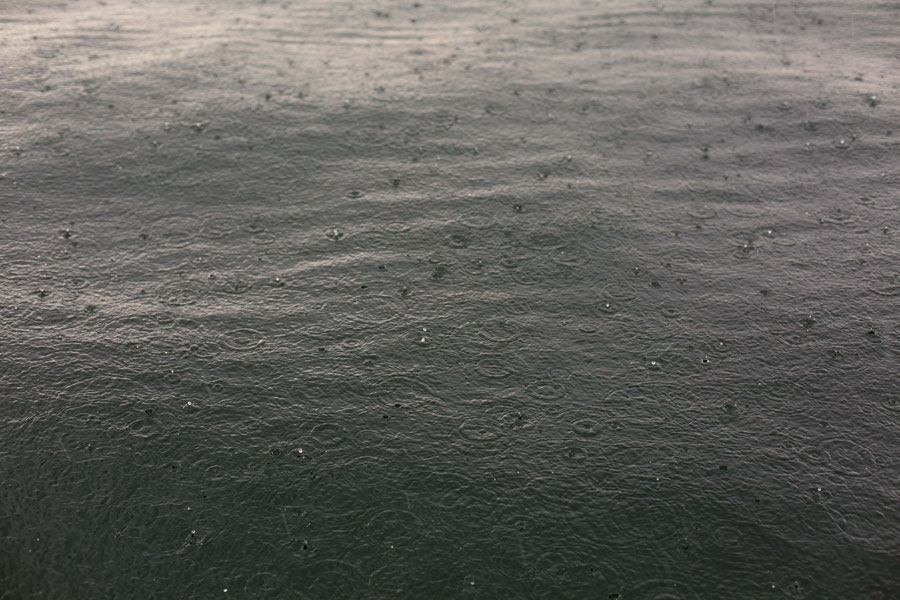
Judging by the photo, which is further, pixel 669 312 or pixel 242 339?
pixel 669 312


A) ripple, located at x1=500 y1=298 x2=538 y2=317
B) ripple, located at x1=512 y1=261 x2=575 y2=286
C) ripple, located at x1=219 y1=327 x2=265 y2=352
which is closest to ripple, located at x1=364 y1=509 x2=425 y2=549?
ripple, located at x1=219 y1=327 x2=265 y2=352

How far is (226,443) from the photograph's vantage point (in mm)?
25594

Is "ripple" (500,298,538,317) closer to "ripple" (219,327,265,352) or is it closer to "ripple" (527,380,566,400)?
"ripple" (527,380,566,400)

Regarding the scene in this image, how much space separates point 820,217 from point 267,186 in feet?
92.0

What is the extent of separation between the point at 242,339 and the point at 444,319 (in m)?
8.11

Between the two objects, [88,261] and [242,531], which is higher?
[88,261]

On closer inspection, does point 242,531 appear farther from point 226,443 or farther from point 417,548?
point 417,548

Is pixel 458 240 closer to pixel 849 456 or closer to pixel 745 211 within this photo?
pixel 745 211

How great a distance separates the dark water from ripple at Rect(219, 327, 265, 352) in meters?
0.13

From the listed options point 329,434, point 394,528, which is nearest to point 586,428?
point 394,528

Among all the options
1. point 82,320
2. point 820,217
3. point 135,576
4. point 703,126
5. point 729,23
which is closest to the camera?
point 135,576

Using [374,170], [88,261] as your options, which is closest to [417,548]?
[88,261]

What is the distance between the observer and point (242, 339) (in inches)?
1174

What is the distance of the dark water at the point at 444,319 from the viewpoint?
22.5 m
